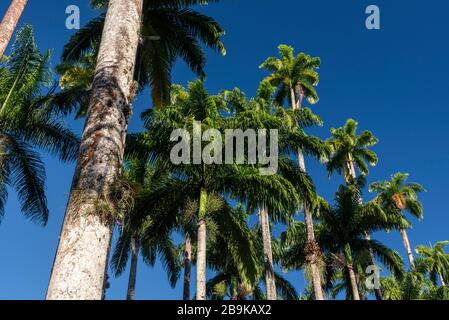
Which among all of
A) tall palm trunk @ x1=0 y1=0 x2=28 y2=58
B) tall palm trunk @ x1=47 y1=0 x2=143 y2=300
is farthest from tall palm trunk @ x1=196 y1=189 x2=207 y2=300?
tall palm trunk @ x1=47 y1=0 x2=143 y2=300

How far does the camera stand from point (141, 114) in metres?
16.4

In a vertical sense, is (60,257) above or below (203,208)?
below

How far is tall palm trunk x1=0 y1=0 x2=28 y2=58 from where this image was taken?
32.9 feet

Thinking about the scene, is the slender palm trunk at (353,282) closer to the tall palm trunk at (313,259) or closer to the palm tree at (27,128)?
the tall palm trunk at (313,259)

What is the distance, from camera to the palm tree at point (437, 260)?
44.0m

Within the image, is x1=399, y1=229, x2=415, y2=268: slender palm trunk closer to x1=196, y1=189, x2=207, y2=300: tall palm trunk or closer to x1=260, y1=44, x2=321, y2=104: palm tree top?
x1=260, y1=44, x2=321, y2=104: palm tree top

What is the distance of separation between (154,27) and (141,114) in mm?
3368

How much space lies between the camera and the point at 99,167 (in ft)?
14.4

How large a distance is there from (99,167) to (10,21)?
786cm

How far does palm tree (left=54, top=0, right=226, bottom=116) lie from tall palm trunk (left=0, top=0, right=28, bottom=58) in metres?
3.53

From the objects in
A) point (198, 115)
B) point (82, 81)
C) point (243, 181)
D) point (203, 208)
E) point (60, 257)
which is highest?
point (82, 81)

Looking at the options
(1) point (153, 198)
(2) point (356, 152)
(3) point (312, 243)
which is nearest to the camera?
(1) point (153, 198)

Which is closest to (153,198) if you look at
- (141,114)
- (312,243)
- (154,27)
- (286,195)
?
(141,114)
